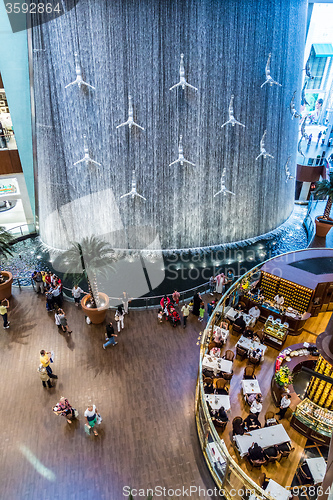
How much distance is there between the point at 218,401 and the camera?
9.34 m

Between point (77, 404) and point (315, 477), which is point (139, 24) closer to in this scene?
point (77, 404)

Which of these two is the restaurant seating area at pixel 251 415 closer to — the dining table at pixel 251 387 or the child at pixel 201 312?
the dining table at pixel 251 387

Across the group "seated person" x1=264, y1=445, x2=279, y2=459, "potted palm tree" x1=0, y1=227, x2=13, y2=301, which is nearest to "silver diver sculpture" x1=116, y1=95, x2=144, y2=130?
"potted palm tree" x1=0, y1=227, x2=13, y2=301

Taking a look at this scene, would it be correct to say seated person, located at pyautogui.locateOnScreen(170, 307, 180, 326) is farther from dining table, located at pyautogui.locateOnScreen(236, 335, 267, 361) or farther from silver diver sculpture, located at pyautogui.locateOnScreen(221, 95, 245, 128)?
silver diver sculpture, located at pyautogui.locateOnScreen(221, 95, 245, 128)

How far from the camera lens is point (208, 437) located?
8.33 meters

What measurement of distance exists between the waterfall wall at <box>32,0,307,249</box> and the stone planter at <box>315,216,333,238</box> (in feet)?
8.74

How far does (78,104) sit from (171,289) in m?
9.21

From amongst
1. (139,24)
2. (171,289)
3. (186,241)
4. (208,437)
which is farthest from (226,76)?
(208,437)

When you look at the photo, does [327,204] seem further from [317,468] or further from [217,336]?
[317,468]

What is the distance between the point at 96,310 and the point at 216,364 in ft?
15.6

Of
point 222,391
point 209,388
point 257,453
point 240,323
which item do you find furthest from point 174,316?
point 257,453

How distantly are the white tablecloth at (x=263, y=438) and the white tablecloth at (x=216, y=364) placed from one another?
1985mm

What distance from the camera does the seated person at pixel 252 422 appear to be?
8.87m

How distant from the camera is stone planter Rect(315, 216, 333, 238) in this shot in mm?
18306
